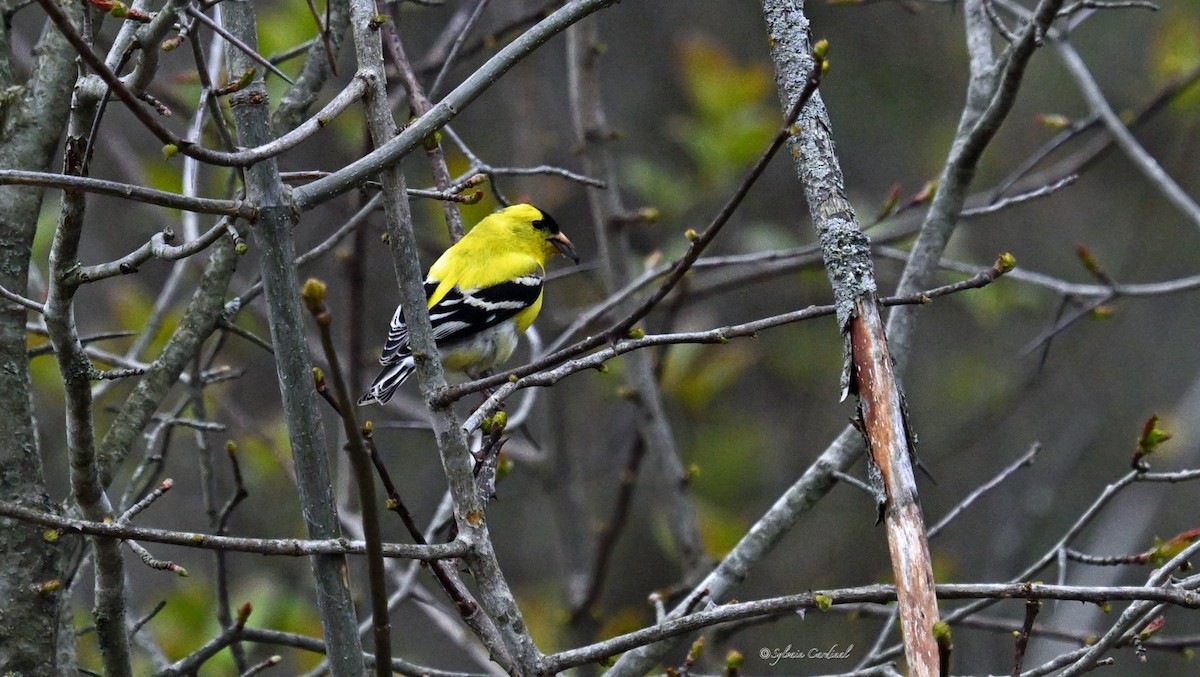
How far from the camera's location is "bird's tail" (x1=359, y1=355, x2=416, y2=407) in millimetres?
4262

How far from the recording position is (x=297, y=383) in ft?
6.00

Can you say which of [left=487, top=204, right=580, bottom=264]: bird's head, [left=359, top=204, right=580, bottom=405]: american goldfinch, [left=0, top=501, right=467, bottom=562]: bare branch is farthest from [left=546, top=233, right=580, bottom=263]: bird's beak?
[left=0, top=501, right=467, bottom=562]: bare branch

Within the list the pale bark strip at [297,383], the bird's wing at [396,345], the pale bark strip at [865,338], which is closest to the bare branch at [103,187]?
the pale bark strip at [297,383]

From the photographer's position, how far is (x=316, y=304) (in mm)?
1180

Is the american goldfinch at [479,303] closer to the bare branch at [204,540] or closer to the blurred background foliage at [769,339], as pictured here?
the blurred background foliage at [769,339]

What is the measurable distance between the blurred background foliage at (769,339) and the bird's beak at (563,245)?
44cm

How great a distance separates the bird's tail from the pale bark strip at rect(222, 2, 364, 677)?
2.38m

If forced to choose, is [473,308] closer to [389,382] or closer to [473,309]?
[473,309]

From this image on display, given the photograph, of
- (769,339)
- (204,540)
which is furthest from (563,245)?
(204,540)

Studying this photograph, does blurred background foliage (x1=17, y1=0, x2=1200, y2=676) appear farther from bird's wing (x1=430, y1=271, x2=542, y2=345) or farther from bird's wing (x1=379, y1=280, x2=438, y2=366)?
bird's wing (x1=379, y1=280, x2=438, y2=366)

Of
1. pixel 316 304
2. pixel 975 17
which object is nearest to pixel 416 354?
pixel 316 304

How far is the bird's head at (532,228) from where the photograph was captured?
543cm

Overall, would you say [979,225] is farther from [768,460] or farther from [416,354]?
[416,354]

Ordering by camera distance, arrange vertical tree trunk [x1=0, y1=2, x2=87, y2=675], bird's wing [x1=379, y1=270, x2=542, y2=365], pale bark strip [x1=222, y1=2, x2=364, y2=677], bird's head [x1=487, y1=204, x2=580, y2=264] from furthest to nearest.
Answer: bird's head [x1=487, y1=204, x2=580, y2=264]
bird's wing [x1=379, y1=270, x2=542, y2=365]
vertical tree trunk [x1=0, y1=2, x2=87, y2=675]
pale bark strip [x1=222, y1=2, x2=364, y2=677]
